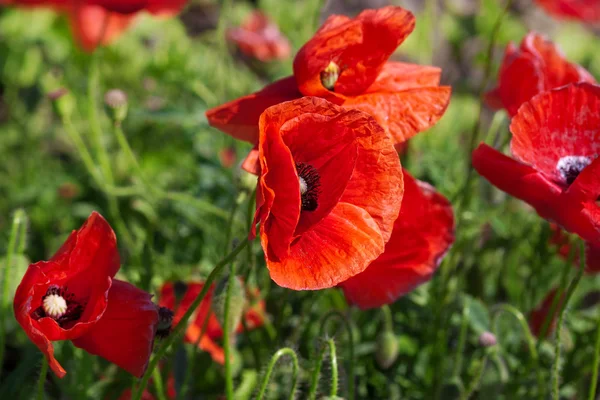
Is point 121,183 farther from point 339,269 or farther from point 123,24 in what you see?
point 339,269

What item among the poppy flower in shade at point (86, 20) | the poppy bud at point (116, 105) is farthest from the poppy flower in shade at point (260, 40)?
the poppy bud at point (116, 105)

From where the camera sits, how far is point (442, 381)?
4.59ft

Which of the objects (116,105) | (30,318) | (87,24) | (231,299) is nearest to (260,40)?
(87,24)

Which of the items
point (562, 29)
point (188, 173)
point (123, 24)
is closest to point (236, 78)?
point (123, 24)

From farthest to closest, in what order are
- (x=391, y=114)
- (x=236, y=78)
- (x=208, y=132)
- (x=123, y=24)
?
(x=236, y=78) < (x=123, y=24) < (x=208, y=132) < (x=391, y=114)

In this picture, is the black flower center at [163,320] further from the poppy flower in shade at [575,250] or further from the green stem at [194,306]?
the poppy flower in shade at [575,250]

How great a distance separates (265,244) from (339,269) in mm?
87

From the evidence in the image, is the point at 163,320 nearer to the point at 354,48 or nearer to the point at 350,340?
the point at 350,340

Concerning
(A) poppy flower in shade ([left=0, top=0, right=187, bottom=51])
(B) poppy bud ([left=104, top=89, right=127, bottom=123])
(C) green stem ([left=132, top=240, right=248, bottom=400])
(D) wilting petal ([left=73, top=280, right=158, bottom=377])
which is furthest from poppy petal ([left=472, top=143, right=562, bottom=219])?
(A) poppy flower in shade ([left=0, top=0, right=187, bottom=51])

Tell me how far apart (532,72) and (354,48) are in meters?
0.29

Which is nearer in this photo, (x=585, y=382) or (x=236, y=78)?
(x=585, y=382)

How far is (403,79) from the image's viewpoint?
3.58 ft

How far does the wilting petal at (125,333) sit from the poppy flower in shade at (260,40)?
2.07 meters

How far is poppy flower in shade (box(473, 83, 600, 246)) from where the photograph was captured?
95cm
